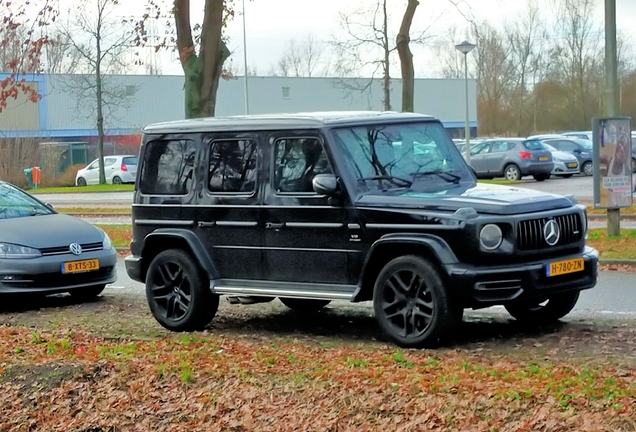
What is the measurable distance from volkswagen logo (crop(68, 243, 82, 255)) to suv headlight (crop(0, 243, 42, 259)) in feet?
1.24

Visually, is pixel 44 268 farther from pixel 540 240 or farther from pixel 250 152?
pixel 540 240

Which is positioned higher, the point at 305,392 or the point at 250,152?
the point at 250,152

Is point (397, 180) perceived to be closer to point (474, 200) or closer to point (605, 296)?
point (474, 200)

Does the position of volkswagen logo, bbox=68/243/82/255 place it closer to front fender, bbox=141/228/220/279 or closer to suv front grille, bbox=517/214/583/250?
A: front fender, bbox=141/228/220/279

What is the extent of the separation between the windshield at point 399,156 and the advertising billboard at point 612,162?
22.5 ft

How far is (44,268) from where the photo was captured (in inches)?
488

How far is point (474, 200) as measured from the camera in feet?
28.9

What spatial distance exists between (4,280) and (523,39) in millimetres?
83057

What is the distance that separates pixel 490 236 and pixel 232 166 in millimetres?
2712

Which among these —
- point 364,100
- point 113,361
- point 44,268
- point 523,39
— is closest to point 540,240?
point 113,361

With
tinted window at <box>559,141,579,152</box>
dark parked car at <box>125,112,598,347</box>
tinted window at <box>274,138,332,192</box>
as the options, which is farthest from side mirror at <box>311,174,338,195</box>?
tinted window at <box>559,141,579,152</box>

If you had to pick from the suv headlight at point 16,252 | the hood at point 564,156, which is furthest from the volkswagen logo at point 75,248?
the hood at point 564,156

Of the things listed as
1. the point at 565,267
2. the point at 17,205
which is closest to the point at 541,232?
the point at 565,267

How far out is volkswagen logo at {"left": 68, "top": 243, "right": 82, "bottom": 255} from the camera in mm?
12703
